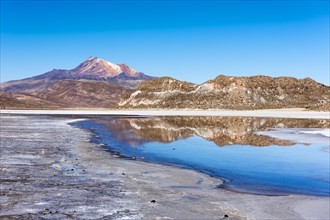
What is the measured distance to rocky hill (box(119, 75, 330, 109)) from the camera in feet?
413

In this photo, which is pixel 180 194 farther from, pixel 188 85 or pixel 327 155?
pixel 188 85

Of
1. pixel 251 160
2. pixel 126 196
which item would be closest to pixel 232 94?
pixel 251 160

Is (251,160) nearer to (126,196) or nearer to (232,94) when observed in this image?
(126,196)

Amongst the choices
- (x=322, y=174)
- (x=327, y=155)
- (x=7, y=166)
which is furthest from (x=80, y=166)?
(x=327, y=155)

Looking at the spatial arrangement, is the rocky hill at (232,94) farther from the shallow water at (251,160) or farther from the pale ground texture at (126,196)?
the pale ground texture at (126,196)

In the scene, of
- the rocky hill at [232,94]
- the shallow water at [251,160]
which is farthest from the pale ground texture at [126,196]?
the rocky hill at [232,94]

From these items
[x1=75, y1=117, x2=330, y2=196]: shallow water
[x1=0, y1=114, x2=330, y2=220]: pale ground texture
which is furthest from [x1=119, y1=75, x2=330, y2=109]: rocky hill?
[x1=0, y1=114, x2=330, y2=220]: pale ground texture

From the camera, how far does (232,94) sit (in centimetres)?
13038

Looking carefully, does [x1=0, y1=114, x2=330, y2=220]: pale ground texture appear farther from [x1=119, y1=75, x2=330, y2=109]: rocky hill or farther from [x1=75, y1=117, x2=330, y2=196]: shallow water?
[x1=119, y1=75, x2=330, y2=109]: rocky hill

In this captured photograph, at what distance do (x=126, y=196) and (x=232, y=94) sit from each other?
4735 inches

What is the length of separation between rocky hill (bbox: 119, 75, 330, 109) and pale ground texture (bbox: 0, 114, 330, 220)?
102413mm

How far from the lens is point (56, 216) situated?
397 inches

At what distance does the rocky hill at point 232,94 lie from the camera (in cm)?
12581

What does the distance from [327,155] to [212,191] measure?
36.3 ft
